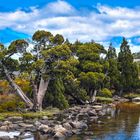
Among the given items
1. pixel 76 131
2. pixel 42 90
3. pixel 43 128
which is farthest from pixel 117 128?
pixel 42 90

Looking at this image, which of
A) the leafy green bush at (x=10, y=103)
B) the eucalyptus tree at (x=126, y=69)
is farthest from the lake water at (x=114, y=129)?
the eucalyptus tree at (x=126, y=69)

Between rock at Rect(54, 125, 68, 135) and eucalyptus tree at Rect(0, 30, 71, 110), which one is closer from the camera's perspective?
rock at Rect(54, 125, 68, 135)

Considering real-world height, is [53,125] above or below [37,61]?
below

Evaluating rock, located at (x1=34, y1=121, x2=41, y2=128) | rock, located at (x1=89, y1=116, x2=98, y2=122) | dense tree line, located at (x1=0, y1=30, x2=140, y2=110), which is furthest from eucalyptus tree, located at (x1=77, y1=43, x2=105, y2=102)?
rock, located at (x1=34, y1=121, x2=41, y2=128)

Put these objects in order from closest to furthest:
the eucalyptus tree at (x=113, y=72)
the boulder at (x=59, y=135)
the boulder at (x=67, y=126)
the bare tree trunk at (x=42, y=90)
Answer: the boulder at (x=59, y=135) → the boulder at (x=67, y=126) → the bare tree trunk at (x=42, y=90) → the eucalyptus tree at (x=113, y=72)

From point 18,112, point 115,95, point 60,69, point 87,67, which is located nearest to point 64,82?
point 87,67

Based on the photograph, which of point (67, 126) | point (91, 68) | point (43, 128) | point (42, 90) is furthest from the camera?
point (91, 68)

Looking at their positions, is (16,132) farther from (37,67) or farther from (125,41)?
(125,41)

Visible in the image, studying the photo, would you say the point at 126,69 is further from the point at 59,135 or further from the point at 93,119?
the point at 59,135

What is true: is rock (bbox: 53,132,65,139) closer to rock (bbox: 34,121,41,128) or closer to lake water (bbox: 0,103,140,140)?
lake water (bbox: 0,103,140,140)

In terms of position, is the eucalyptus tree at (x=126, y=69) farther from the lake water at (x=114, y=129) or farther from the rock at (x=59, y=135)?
the rock at (x=59, y=135)

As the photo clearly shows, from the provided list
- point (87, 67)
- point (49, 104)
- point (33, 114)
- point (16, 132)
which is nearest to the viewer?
point (16, 132)

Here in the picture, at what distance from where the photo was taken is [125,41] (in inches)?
4304

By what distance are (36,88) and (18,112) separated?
5.75 m
